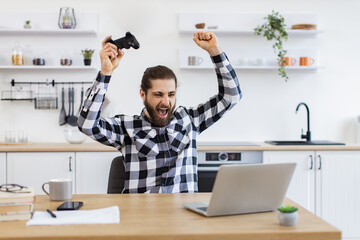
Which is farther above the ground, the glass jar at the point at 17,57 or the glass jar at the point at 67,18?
the glass jar at the point at 67,18

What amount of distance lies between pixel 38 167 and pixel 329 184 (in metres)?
2.26

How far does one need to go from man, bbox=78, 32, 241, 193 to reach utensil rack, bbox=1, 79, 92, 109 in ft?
6.55

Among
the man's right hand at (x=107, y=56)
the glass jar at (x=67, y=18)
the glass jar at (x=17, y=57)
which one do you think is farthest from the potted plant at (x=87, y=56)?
the man's right hand at (x=107, y=56)

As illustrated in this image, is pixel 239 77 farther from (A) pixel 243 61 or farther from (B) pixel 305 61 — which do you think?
(B) pixel 305 61

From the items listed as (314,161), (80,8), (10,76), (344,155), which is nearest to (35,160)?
(10,76)

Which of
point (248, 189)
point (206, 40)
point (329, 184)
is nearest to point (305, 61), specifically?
point (329, 184)

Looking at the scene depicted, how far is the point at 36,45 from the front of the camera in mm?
4266

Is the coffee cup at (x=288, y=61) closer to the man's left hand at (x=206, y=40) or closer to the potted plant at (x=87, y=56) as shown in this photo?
the potted plant at (x=87, y=56)

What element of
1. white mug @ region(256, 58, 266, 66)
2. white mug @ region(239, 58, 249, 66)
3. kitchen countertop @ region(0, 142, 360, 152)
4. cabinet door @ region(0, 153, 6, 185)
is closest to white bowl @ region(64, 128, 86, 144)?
kitchen countertop @ region(0, 142, 360, 152)

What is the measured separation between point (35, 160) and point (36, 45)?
1137 millimetres

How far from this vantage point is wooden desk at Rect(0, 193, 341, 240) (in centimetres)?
137

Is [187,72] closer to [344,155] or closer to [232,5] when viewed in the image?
[232,5]

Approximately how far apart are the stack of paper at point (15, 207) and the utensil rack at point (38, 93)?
8.71ft

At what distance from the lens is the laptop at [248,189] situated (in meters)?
1.52
